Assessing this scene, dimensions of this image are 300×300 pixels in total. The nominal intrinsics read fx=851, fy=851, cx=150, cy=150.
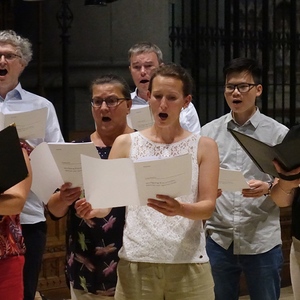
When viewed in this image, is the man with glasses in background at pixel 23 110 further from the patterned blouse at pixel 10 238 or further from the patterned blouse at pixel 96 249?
the patterned blouse at pixel 10 238

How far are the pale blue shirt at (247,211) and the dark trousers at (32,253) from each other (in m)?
0.85

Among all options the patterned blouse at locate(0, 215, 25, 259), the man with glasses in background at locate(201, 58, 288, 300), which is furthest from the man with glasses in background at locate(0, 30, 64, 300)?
the man with glasses in background at locate(201, 58, 288, 300)

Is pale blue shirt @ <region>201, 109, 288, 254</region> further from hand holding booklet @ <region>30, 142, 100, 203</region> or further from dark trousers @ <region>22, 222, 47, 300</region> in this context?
hand holding booklet @ <region>30, 142, 100, 203</region>

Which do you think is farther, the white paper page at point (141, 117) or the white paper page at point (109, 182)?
the white paper page at point (141, 117)

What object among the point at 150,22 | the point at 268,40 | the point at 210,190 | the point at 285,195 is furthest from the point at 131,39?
the point at 210,190

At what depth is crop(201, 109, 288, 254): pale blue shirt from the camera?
4184mm

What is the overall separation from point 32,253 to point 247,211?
1073 millimetres

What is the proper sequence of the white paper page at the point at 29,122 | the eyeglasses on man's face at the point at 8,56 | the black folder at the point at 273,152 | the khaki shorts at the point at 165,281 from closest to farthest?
1. the khaki shorts at the point at 165,281
2. the black folder at the point at 273,152
3. the white paper page at the point at 29,122
4. the eyeglasses on man's face at the point at 8,56

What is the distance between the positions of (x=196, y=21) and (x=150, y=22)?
0.48m

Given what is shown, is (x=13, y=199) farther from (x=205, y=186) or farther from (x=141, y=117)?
(x=141, y=117)

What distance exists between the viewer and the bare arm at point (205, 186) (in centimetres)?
302

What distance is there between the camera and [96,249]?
3.51 m

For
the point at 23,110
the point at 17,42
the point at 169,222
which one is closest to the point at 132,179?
the point at 169,222

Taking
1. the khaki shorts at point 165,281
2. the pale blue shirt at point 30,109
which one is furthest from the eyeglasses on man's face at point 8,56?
→ the khaki shorts at point 165,281
